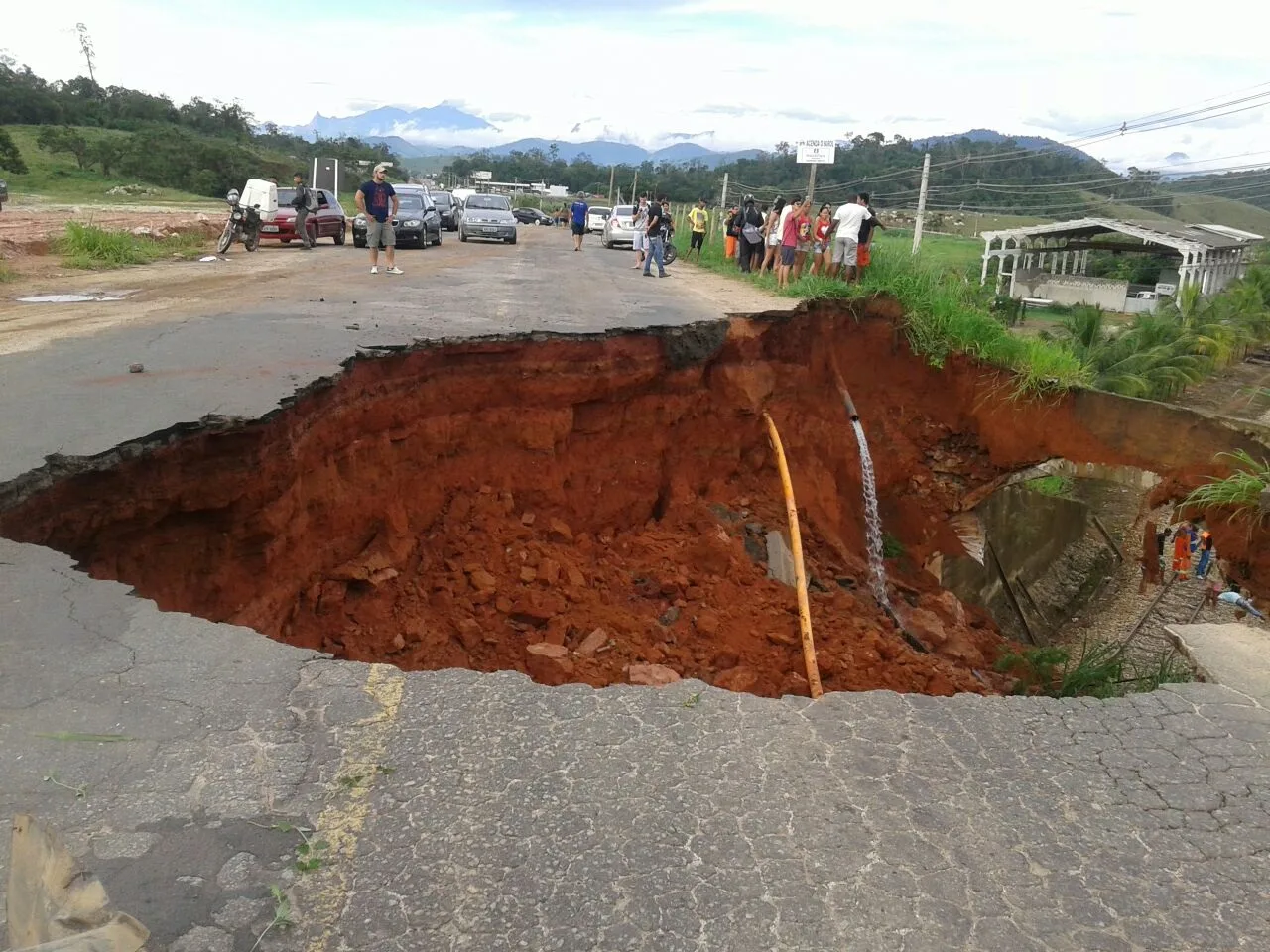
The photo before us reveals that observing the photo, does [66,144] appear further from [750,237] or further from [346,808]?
[346,808]

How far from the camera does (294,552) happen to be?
6.09m

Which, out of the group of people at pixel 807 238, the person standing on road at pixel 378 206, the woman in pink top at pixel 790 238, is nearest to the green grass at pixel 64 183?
the person standing on road at pixel 378 206

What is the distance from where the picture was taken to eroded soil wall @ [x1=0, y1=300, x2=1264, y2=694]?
18.1 ft

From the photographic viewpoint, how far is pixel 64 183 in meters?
35.3

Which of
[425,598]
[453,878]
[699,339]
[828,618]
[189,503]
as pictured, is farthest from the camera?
[699,339]

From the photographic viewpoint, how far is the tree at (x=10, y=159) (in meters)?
34.5

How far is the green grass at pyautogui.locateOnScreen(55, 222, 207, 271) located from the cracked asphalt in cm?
1328

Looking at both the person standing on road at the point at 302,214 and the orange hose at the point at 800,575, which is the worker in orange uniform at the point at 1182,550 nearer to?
the orange hose at the point at 800,575

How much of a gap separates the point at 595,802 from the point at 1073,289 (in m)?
37.3

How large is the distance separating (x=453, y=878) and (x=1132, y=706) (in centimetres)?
295

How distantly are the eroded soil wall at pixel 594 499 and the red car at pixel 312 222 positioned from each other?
1564 cm

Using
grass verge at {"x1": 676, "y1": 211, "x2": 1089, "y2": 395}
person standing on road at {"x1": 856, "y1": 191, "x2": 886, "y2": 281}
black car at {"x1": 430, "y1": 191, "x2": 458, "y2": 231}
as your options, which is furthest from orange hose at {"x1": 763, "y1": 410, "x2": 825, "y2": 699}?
black car at {"x1": 430, "y1": 191, "x2": 458, "y2": 231}

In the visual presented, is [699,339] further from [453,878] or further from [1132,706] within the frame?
[453,878]

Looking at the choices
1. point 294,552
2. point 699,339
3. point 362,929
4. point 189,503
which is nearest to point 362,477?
point 294,552
